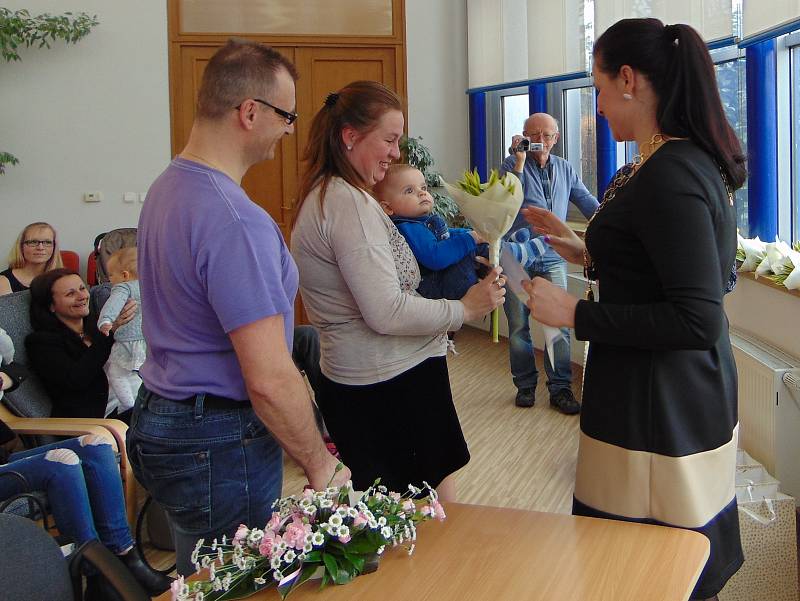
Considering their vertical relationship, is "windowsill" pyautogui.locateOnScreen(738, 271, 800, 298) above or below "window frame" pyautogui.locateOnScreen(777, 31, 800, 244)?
below

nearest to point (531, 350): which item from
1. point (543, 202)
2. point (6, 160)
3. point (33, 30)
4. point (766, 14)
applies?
point (543, 202)

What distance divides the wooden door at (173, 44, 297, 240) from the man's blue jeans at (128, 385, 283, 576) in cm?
579

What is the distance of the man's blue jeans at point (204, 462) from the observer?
1559 mm

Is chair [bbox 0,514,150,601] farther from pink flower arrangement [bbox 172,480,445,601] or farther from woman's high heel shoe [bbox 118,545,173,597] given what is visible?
woman's high heel shoe [bbox 118,545,173,597]

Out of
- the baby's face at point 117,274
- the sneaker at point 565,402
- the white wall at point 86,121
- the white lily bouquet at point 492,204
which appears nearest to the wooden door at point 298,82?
the white wall at point 86,121

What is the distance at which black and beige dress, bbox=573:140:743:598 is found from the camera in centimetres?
151

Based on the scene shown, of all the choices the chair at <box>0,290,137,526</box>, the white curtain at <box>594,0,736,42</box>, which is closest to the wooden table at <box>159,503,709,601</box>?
the chair at <box>0,290,137,526</box>

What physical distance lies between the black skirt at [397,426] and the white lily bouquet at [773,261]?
1.63 metres

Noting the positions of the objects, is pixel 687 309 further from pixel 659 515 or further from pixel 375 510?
pixel 375 510

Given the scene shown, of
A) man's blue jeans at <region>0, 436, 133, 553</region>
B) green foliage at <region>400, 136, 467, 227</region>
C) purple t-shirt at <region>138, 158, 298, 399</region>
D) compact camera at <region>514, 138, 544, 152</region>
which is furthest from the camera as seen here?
green foliage at <region>400, 136, 467, 227</region>

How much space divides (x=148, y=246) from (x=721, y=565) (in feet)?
4.18

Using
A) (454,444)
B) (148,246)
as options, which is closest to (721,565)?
(454,444)

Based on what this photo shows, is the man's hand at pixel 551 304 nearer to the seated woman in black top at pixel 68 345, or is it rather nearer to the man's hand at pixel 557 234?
the man's hand at pixel 557 234

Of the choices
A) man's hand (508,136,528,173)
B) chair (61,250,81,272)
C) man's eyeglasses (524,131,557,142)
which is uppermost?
man's eyeglasses (524,131,557,142)
